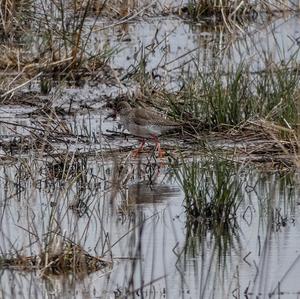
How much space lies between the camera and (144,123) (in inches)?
391

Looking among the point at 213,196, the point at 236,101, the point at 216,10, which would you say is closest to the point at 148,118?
the point at 236,101

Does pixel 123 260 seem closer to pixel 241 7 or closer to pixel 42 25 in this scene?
pixel 42 25

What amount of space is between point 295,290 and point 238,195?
1523mm

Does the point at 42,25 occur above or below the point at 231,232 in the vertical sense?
above

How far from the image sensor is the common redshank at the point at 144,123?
988 cm

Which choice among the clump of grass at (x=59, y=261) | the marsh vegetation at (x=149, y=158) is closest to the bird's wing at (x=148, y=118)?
the marsh vegetation at (x=149, y=158)

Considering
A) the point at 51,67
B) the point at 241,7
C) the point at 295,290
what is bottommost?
the point at 295,290

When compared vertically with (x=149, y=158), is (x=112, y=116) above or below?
above

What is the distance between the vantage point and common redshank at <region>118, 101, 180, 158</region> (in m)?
9.88

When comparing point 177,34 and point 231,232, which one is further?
point 177,34

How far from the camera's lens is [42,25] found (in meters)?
13.1

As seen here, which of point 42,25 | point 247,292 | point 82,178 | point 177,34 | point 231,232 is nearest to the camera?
point 247,292

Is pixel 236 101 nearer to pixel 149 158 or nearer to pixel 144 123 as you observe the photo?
pixel 144 123

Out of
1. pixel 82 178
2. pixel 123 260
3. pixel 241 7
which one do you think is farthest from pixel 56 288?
pixel 241 7
